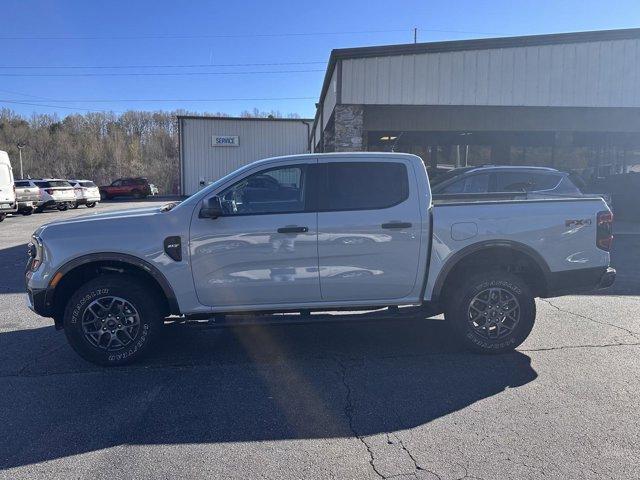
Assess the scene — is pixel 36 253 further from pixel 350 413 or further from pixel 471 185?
pixel 471 185

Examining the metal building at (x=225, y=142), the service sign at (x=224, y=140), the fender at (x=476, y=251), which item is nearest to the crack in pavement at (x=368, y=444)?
the fender at (x=476, y=251)

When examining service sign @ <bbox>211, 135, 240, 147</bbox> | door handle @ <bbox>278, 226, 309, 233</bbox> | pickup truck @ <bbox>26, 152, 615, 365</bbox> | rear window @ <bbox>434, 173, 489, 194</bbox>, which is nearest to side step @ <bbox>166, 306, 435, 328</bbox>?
pickup truck @ <bbox>26, 152, 615, 365</bbox>

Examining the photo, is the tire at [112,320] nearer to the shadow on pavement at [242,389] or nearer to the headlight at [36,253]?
the shadow on pavement at [242,389]

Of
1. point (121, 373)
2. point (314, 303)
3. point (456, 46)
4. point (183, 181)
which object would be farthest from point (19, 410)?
point (183, 181)

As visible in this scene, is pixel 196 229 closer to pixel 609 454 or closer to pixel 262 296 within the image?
pixel 262 296

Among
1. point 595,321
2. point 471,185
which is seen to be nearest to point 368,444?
point 595,321

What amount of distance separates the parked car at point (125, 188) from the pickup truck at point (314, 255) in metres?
42.2

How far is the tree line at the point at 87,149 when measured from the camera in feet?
269

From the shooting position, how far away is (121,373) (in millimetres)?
4672

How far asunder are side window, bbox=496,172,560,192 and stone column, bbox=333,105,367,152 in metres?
6.53

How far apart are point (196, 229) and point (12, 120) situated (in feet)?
331

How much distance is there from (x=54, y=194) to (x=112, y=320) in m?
24.3

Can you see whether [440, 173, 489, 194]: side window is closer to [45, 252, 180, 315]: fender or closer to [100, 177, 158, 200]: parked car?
[45, 252, 180, 315]: fender

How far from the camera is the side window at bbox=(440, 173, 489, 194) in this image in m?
9.93
